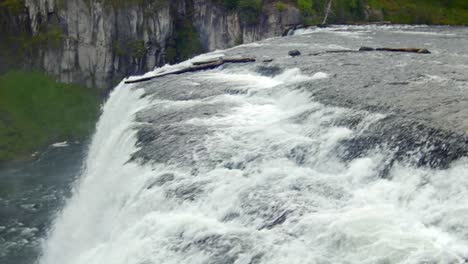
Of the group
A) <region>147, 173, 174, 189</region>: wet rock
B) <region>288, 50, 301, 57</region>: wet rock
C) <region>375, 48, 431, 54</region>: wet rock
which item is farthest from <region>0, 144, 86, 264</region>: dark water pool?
<region>375, 48, 431, 54</region>: wet rock

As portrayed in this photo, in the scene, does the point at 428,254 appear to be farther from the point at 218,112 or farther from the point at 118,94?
the point at 118,94

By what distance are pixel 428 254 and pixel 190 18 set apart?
62559 millimetres

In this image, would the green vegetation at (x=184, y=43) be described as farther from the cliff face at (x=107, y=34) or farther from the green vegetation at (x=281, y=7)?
the green vegetation at (x=281, y=7)

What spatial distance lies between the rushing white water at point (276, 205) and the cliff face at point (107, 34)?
1835 inches

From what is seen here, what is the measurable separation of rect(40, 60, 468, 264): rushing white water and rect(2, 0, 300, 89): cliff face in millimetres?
46606

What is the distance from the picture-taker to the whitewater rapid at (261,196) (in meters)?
11.0

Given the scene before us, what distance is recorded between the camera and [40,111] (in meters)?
62.4

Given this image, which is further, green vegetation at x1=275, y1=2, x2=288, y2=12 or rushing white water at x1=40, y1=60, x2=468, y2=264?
green vegetation at x1=275, y1=2, x2=288, y2=12

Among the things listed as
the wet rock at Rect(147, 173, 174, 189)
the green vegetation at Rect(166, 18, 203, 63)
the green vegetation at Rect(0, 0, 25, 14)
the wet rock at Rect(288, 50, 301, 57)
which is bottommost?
the green vegetation at Rect(166, 18, 203, 63)

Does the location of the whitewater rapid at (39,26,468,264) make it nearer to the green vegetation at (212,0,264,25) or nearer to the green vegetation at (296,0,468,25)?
the green vegetation at (212,0,264,25)

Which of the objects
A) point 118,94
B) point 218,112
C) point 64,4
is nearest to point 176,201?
point 218,112

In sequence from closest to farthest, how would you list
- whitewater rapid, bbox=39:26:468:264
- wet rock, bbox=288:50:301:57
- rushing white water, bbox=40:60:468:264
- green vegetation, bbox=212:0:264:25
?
rushing white water, bbox=40:60:468:264
whitewater rapid, bbox=39:26:468:264
wet rock, bbox=288:50:301:57
green vegetation, bbox=212:0:264:25

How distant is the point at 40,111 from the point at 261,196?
5370cm

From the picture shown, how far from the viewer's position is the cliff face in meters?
65.5
